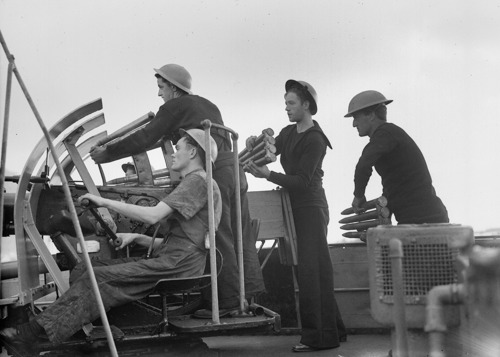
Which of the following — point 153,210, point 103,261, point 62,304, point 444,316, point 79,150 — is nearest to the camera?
point 444,316

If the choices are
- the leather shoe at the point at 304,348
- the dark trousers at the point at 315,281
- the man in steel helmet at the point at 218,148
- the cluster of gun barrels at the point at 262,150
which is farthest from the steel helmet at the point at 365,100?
the leather shoe at the point at 304,348

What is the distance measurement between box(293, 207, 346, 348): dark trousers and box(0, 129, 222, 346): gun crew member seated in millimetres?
1206

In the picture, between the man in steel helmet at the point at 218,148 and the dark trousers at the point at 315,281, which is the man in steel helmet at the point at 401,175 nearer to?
the dark trousers at the point at 315,281

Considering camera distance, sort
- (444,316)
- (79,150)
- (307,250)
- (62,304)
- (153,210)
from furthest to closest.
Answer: (307,250), (79,150), (153,210), (62,304), (444,316)

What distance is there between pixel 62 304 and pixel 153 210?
817mm

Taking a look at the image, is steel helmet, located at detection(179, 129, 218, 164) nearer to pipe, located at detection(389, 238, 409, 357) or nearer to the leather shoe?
the leather shoe

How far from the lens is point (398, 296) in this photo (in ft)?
10.2

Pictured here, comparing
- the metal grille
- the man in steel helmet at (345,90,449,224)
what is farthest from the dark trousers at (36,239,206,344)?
the metal grille

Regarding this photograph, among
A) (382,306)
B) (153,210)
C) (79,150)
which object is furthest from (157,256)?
(382,306)

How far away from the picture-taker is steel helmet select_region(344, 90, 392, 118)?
235 inches

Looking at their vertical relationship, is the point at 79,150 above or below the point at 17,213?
above

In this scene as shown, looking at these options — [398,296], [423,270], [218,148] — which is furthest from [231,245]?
[398,296]

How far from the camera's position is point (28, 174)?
15.6ft

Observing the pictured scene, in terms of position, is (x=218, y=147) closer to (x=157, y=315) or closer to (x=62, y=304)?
(x=157, y=315)
